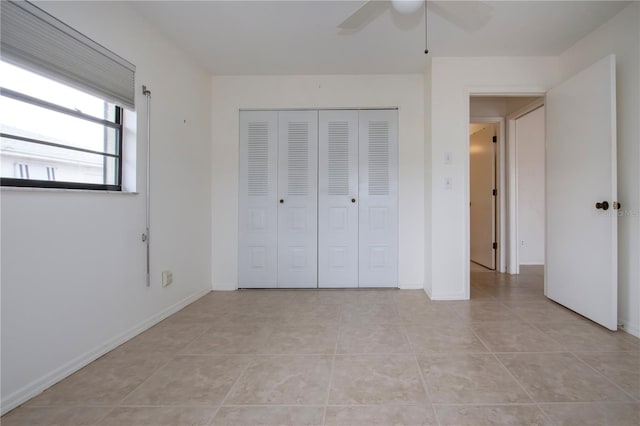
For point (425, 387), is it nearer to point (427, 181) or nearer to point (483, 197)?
point (427, 181)

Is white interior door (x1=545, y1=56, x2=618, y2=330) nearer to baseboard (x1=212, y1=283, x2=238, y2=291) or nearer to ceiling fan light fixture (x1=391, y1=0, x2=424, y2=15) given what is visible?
ceiling fan light fixture (x1=391, y1=0, x2=424, y2=15)

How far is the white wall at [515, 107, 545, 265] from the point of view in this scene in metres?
4.71

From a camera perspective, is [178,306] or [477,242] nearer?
[178,306]

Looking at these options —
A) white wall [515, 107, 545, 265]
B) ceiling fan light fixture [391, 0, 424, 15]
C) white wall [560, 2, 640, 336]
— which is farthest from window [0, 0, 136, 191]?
white wall [515, 107, 545, 265]

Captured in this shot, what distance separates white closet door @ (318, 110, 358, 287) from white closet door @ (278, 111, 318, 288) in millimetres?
86

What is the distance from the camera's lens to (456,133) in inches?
118

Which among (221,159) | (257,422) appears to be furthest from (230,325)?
(221,159)

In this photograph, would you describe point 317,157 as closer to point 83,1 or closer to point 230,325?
point 230,325

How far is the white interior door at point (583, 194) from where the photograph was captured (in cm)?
220

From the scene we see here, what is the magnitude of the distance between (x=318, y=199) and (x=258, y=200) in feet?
2.33


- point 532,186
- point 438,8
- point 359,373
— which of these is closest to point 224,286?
point 359,373

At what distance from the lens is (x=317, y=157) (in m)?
3.41

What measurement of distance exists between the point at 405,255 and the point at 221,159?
2427 mm

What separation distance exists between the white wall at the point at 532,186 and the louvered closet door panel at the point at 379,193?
272 cm
